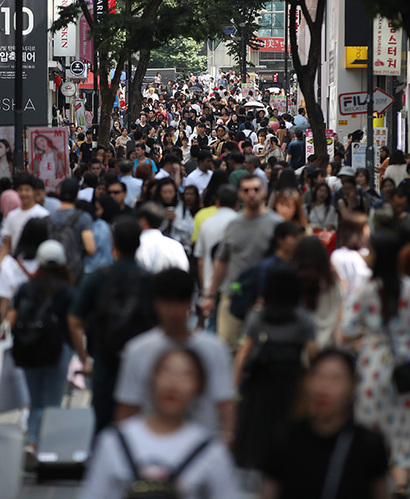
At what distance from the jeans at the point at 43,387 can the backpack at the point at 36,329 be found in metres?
0.16

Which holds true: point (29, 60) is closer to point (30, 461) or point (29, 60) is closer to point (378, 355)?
point (30, 461)

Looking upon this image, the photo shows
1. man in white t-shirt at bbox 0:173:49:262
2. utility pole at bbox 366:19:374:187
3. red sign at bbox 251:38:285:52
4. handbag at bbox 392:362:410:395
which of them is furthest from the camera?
red sign at bbox 251:38:285:52

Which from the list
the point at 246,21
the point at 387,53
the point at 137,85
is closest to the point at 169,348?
the point at 387,53

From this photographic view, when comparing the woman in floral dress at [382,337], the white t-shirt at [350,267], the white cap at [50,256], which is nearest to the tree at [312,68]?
the white t-shirt at [350,267]

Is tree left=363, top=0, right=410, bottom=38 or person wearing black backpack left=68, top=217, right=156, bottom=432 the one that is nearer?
person wearing black backpack left=68, top=217, right=156, bottom=432

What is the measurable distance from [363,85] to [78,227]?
3362 centimetres

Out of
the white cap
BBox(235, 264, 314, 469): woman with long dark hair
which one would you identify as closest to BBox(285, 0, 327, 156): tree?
the white cap

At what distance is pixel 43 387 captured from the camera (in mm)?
7527

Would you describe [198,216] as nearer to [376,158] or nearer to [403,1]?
[403,1]

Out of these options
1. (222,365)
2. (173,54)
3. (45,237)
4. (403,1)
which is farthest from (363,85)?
(173,54)

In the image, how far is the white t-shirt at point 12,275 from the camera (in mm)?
8297

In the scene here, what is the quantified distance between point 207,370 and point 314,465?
1078 mm

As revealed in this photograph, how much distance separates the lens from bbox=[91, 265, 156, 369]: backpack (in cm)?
633

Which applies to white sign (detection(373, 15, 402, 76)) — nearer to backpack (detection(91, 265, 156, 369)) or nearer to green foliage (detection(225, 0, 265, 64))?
backpack (detection(91, 265, 156, 369))
